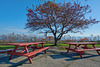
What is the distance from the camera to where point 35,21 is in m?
7.10

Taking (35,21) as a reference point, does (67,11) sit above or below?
above

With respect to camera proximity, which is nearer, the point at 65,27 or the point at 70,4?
the point at 70,4

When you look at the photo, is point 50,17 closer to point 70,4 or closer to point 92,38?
point 70,4

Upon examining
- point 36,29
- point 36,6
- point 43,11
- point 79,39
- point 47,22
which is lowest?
point 79,39

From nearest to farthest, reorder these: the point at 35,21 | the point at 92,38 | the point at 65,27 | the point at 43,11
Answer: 1. the point at 43,11
2. the point at 35,21
3. the point at 65,27
4. the point at 92,38

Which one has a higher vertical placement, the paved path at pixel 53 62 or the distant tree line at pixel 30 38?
the distant tree line at pixel 30 38

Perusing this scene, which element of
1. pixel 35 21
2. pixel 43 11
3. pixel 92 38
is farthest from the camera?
pixel 92 38

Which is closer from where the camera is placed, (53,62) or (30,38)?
(53,62)

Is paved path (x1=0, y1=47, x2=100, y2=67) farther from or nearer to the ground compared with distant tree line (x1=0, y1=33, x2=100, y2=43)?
nearer to the ground

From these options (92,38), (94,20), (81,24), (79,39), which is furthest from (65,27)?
(92,38)

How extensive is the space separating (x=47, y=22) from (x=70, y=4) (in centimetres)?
287

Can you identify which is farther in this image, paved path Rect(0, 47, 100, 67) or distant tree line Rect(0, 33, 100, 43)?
distant tree line Rect(0, 33, 100, 43)

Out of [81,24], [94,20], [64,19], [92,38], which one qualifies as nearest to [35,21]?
[64,19]

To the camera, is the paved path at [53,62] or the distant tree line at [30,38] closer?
the paved path at [53,62]
